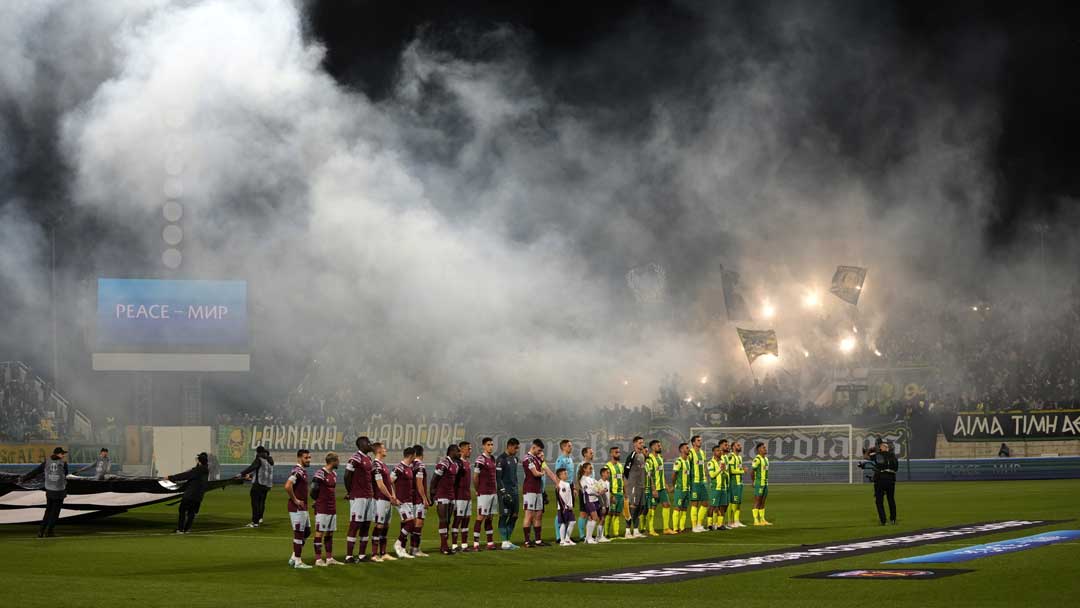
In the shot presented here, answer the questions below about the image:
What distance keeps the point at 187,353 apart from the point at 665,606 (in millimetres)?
43804

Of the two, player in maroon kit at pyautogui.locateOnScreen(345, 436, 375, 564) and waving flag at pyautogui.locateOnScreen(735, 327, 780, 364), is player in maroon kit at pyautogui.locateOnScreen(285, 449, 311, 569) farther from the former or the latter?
waving flag at pyautogui.locateOnScreen(735, 327, 780, 364)

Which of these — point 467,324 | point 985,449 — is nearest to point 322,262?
point 467,324

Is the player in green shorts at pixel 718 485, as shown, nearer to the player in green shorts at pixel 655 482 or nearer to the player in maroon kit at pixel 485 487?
the player in green shorts at pixel 655 482

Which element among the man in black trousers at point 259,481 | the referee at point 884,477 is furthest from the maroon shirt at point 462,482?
the man in black trousers at point 259,481

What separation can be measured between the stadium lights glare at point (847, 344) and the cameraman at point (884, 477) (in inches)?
1712

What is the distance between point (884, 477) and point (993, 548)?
7.49 metres

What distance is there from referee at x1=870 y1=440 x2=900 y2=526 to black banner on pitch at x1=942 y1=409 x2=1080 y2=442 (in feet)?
77.4

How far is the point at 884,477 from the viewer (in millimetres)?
27797

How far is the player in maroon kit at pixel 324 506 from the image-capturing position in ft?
67.9

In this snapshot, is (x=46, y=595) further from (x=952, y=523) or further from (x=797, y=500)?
(x=797, y=500)

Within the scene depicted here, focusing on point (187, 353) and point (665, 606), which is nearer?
point (665, 606)

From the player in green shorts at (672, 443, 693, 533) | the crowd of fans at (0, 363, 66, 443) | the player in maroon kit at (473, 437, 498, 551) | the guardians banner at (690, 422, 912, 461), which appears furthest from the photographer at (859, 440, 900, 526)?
the crowd of fans at (0, 363, 66, 443)

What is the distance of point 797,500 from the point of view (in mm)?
40062

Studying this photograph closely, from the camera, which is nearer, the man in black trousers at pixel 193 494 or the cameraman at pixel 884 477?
the cameraman at pixel 884 477
